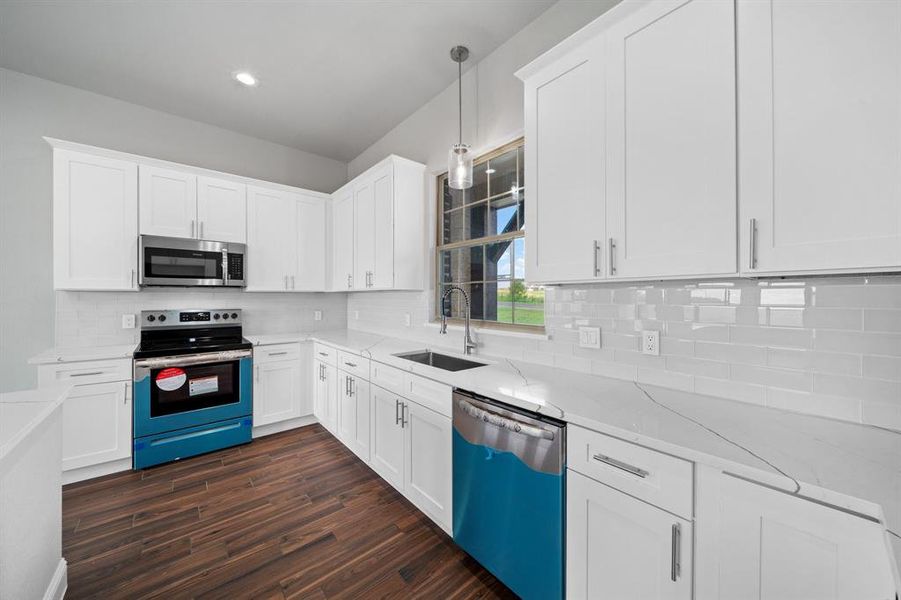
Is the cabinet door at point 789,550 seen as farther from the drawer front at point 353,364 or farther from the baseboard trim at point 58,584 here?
the baseboard trim at point 58,584

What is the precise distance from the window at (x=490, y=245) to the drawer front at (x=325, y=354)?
3.43 feet

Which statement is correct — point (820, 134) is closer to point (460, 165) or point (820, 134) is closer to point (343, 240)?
point (460, 165)

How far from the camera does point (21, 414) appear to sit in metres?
1.24

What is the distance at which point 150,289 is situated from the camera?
10.6 ft

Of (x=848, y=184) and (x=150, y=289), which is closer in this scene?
(x=848, y=184)

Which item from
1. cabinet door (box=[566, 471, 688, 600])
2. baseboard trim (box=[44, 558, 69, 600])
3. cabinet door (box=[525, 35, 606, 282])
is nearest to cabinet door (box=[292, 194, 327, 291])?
baseboard trim (box=[44, 558, 69, 600])

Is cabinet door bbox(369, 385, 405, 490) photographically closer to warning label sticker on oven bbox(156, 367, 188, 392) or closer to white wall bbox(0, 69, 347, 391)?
warning label sticker on oven bbox(156, 367, 188, 392)

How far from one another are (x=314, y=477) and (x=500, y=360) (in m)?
1.72

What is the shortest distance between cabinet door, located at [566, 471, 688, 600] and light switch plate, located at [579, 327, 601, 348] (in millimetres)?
741

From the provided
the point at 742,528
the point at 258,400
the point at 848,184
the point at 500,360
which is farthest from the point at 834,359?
the point at 258,400

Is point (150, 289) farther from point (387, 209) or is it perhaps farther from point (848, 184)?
point (848, 184)

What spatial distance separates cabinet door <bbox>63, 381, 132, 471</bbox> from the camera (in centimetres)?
259

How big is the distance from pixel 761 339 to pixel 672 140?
32.8 inches

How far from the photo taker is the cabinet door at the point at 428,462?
1936mm
